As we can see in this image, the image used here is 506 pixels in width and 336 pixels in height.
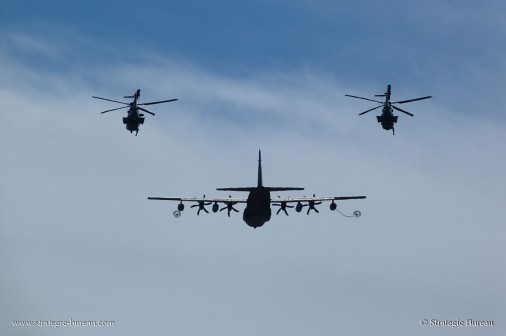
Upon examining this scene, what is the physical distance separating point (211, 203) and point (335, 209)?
22.0 m

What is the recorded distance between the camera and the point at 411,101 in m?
126

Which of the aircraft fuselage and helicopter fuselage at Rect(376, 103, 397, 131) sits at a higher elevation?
helicopter fuselage at Rect(376, 103, 397, 131)

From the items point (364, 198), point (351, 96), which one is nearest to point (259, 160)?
point (364, 198)

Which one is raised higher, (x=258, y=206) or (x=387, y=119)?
(x=387, y=119)

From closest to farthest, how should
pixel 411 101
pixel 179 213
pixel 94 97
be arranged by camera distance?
pixel 94 97 → pixel 411 101 → pixel 179 213

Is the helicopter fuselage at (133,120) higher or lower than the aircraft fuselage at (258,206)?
higher

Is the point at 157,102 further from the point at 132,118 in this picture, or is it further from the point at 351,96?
Result: the point at 351,96

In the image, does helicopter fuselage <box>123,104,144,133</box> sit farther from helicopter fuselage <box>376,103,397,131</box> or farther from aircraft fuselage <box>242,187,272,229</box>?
helicopter fuselage <box>376,103,397,131</box>

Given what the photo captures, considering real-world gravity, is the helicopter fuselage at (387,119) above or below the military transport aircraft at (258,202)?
above

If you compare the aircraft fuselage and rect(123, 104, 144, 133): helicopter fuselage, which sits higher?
rect(123, 104, 144, 133): helicopter fuselage

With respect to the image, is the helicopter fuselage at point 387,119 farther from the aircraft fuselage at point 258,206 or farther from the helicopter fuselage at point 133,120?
the helicopter fuselage at point 133,120

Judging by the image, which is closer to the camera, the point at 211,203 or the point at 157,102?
the point at 157,102

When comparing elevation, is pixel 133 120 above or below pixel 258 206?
above

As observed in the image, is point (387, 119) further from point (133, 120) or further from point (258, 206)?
point (133, 120)
